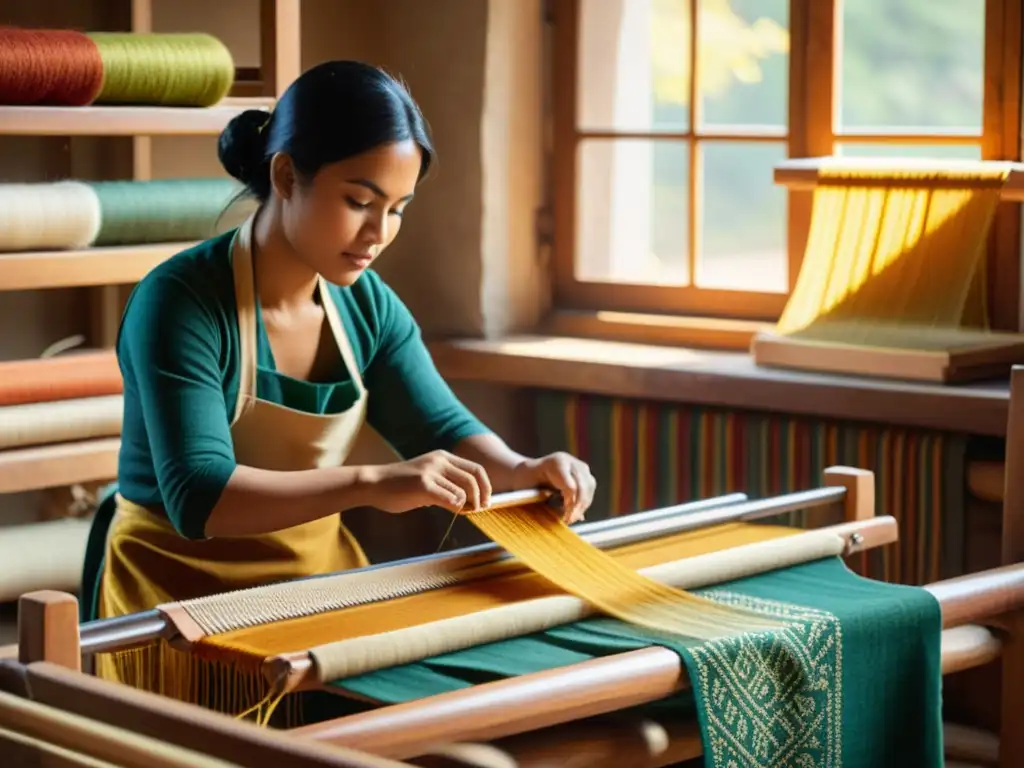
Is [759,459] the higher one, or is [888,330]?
[888,330]

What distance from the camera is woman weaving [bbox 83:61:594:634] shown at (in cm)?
185

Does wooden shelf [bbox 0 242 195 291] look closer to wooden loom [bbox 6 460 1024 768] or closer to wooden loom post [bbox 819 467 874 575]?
wooden loom [bbox 6 460 1024 768]

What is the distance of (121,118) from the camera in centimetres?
264

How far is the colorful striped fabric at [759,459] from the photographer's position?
272 centimetres

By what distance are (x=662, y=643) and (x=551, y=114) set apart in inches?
81.1

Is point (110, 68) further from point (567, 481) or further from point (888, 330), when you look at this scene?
point (888, 330)

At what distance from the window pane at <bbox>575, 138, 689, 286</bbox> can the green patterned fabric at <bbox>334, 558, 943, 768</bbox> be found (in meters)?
1.63

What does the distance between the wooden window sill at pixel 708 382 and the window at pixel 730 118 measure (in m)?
0.19

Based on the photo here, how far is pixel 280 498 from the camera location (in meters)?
1.84

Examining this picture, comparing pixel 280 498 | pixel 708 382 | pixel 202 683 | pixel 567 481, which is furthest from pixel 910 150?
pixel 202 683

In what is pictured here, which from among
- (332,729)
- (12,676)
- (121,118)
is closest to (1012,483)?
(332,729)

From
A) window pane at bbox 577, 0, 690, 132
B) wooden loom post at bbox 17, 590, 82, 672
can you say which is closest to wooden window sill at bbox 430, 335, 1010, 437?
window pane at bbox 577, 0, 690, 132

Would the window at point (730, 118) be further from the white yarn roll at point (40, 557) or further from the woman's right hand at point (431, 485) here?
the woman's right hand at point (431, 485)

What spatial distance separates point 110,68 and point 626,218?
1.25m
